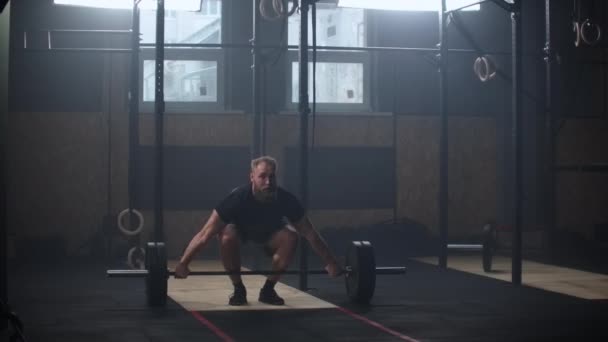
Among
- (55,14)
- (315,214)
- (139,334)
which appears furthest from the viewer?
(315,214)

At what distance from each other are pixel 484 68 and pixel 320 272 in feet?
14.5

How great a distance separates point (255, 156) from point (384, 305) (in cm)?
260

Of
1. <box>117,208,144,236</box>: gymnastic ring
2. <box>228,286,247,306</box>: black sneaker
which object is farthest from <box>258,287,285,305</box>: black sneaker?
<box>117,208,144,236</box>: gymnastic ring

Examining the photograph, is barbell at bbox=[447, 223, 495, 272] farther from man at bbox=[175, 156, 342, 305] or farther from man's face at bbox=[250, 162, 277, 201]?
man's face at bbox=[250, 162, 277, 201]

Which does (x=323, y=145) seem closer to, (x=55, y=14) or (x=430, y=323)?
(x=55, y=14)

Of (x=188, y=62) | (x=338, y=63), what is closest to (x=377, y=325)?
(x=188, y=62)

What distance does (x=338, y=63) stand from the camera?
9992 millimetres

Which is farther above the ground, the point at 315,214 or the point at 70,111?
the point at 70,111

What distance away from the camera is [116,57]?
9.34 metres

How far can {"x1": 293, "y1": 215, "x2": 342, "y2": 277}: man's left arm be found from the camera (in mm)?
5871

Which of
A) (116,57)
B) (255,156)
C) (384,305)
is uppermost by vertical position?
(116,57)

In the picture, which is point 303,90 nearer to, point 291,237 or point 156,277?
point 291,237

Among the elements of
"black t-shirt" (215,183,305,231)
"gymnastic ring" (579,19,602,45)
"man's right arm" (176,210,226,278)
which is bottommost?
"man's right arm" (176,210,226,278)

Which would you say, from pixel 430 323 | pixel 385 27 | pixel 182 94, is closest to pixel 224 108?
pixel 182 94
